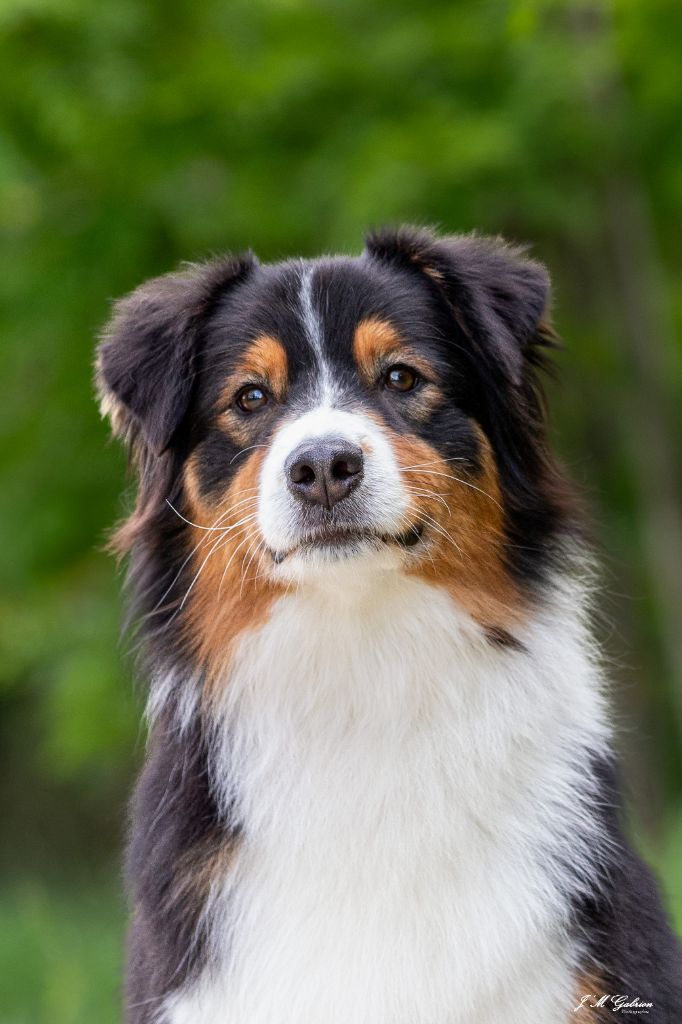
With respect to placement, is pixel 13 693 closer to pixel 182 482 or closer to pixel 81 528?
pixel 81 528

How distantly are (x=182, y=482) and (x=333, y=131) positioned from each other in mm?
4326

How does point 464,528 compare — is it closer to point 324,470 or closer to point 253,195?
point 324,470

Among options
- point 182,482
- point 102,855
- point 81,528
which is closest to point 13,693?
point 102,855

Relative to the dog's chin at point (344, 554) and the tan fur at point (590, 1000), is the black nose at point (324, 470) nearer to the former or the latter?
the dog's chin at point (344, 554)

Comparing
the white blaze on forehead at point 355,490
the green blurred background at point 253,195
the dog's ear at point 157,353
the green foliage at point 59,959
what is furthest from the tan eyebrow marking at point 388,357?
the green foliage at point 59,959

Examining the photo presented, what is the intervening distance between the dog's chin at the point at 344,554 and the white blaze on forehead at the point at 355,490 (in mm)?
30

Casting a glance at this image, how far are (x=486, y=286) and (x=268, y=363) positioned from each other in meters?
0.68

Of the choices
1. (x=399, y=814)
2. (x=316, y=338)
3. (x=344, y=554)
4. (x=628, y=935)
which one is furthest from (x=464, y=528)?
(x=628, y=935)

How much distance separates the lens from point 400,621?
379 cm

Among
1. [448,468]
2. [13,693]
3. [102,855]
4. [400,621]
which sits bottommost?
[102,855]

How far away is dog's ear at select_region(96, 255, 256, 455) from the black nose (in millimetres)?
591

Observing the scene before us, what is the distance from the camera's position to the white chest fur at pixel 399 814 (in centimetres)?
346

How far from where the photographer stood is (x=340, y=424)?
354cm

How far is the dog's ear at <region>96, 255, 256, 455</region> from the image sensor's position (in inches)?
157
